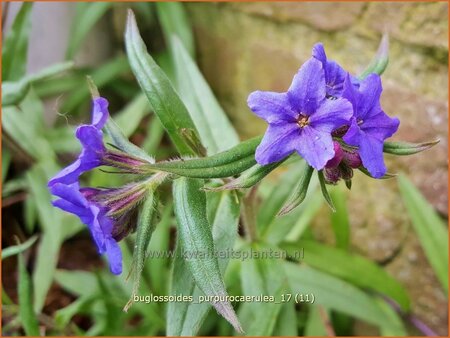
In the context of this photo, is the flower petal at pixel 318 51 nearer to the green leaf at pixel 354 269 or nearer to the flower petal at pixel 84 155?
the flower petal at pixel 84 155

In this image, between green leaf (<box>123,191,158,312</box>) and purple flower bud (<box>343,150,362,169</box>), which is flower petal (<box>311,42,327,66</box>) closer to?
purple flower bud (<box>343,150,362,169</box>)

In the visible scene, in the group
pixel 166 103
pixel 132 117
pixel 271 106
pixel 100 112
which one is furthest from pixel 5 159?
pixel 271 106

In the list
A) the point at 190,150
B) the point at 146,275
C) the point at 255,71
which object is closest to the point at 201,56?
the point at 255,71

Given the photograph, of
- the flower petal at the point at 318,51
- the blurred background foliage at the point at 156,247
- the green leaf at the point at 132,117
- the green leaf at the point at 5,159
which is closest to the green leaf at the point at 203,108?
the blurred background foliage at the point at 156,247

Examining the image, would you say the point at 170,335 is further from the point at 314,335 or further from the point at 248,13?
the point at 248,13

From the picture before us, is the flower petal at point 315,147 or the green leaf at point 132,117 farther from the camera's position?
the green leaf at point 132,117

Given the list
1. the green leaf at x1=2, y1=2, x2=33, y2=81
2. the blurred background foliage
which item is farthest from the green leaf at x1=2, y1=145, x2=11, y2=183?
the green leaf at x1=2, y1=2, x2=33, y2=81

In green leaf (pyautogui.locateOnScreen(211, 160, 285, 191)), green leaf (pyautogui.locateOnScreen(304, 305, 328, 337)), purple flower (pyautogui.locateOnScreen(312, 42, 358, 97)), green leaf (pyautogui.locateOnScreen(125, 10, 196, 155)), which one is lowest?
green leaf (pyautogui.locateOnScreen(211, 160, 285, 191))
